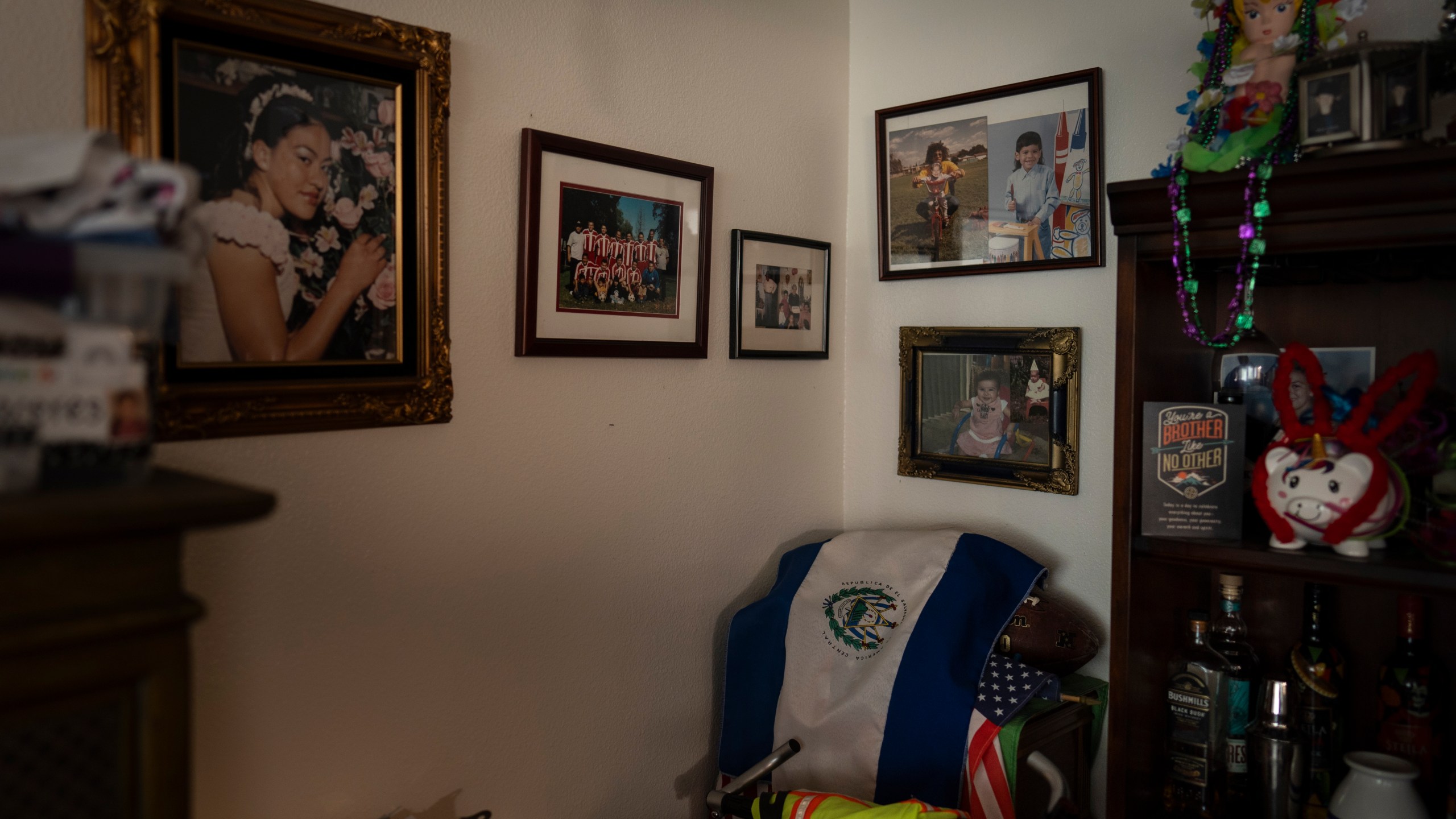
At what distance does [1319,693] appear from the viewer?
1623 millimetres

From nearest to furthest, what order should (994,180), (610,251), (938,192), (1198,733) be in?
(1198,733), (610,251), (994,180), (938,192)

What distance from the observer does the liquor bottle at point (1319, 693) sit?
1603mm

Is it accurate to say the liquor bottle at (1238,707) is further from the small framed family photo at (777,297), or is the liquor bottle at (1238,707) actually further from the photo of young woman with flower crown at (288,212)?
the photo of young woman with flower crown at (288,212)

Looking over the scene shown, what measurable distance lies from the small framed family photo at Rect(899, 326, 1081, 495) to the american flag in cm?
49

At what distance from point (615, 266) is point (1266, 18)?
1247mm

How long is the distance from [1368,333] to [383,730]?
1.90m

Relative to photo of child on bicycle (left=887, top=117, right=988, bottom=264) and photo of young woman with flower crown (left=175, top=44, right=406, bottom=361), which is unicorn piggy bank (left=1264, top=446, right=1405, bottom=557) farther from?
photo of young woman with flower crown (left=175, top=44, right=406, bottom=361)

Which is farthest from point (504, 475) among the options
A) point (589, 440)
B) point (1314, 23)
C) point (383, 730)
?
point (1314, 23)

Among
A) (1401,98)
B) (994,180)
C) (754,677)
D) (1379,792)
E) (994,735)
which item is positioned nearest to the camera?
(1401,98)

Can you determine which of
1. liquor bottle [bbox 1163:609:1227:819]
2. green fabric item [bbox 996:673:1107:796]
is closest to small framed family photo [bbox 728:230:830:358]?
green fabric item [bbox 996:673:1107:796]

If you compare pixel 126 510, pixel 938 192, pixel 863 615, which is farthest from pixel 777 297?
pixel 126 510

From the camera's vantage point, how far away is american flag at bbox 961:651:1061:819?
1.74 meters

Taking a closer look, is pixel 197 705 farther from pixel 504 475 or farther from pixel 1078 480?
pixel 1078 480

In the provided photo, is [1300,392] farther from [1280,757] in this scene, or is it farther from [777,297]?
[777,297]
